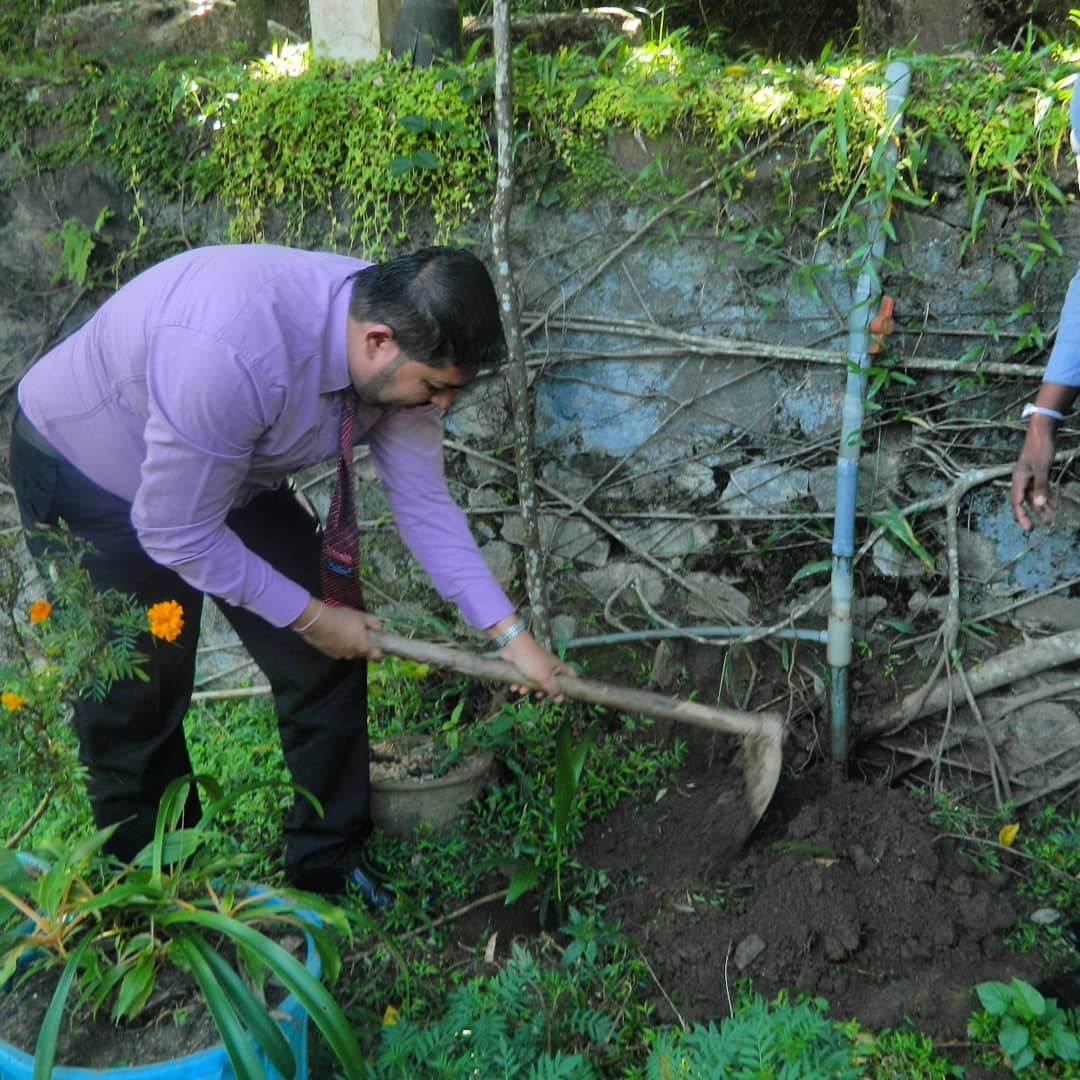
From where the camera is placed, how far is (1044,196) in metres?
2.78

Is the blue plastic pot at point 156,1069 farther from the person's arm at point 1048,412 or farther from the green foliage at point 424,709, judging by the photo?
the person's arm at point 1048,412

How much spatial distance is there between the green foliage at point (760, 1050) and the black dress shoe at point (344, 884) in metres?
0.83

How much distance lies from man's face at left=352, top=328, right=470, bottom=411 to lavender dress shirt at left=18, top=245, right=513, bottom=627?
78 mm

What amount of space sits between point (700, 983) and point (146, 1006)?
4.05ft

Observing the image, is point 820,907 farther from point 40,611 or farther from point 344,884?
point 40,611

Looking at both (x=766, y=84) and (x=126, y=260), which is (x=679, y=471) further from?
(x=126, y=260)

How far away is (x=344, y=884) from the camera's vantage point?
281cm

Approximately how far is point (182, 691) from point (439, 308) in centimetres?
119

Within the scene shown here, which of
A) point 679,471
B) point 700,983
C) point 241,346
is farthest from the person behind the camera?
point 679,471

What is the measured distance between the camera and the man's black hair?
204 centimetres

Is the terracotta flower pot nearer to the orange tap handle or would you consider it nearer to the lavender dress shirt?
the lavender dress shirt

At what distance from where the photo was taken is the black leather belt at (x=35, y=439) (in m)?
2.40

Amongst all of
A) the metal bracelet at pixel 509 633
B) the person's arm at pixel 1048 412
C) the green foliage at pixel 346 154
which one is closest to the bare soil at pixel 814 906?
the metal bracelet at pixel 509 633

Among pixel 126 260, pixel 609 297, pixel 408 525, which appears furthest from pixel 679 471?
pixel 126 260
